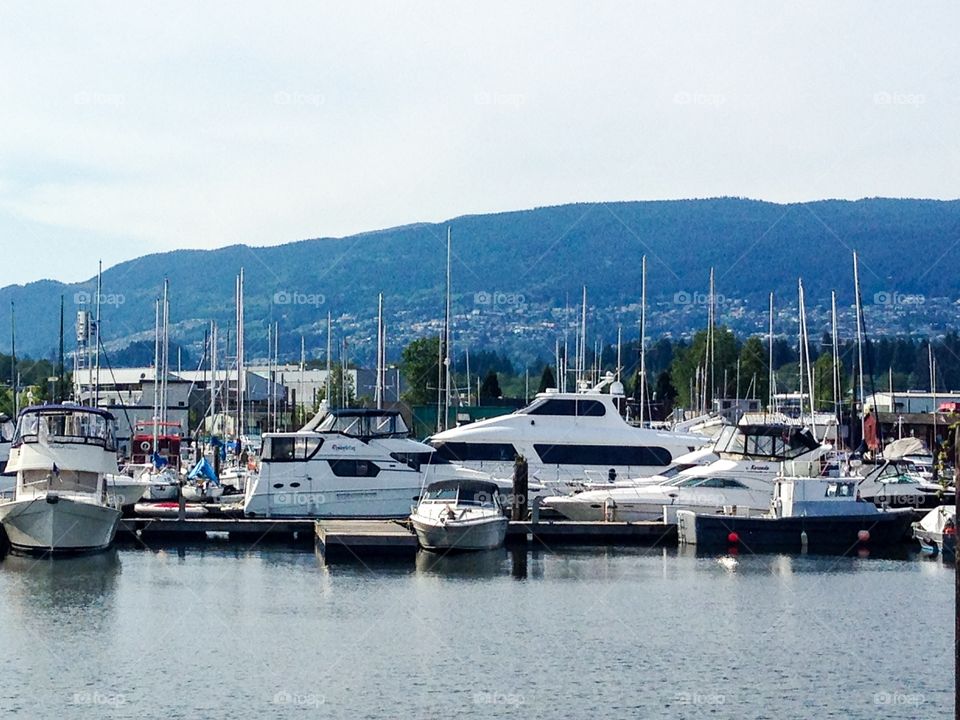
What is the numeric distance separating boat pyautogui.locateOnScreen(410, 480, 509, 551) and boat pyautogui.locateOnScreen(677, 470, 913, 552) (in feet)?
20.1

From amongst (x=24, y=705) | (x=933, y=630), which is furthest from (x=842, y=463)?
(x=24, y=705)

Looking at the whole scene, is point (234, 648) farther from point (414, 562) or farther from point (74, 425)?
point (74, 425)

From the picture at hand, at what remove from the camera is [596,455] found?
5700 centimetres

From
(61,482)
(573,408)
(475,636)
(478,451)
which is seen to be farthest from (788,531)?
(61,482)

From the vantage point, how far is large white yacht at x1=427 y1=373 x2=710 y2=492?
56906 mm

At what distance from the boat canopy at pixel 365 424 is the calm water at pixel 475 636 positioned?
610 cm

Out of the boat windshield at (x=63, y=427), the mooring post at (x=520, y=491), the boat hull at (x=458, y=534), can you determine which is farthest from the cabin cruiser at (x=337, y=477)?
the boat windshield at (x=63, y=427)

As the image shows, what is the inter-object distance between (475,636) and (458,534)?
458 inches

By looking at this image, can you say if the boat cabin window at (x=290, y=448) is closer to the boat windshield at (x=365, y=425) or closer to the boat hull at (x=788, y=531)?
the boat windshield at (x=365, y=425)

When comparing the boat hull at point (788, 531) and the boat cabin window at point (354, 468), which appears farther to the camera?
the boat cabin window at point (354, 468)

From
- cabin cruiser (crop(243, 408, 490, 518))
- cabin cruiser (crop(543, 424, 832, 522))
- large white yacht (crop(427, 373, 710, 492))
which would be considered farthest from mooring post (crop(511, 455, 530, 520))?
large white yacht (crop(427, 373, 710, 492))

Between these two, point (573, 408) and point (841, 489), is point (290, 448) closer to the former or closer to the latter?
point (573, 408)

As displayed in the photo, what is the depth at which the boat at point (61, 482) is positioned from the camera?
142 feet

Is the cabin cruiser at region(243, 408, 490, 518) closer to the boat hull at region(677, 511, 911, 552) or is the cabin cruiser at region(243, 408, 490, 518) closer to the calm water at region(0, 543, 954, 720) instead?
the calm water at region(0, 543, 954, 720)
